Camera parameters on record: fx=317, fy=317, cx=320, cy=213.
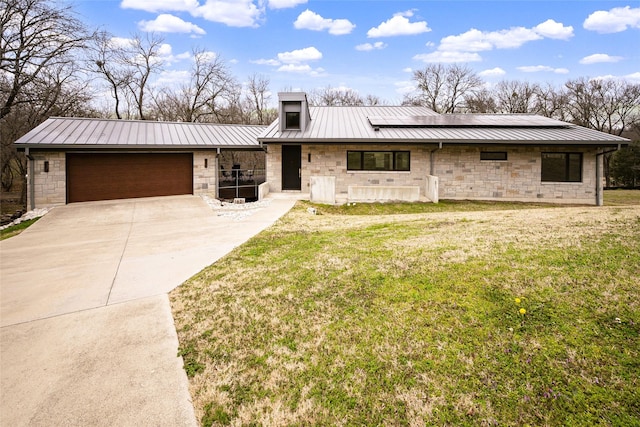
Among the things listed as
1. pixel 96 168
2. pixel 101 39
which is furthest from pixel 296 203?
pixel 101 39

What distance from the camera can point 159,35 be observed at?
28656 mm

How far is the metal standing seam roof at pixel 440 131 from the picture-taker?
45.1 ft

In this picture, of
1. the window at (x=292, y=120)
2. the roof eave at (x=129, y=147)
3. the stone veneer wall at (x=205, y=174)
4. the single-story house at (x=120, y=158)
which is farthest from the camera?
the window at (x=292, y=120)

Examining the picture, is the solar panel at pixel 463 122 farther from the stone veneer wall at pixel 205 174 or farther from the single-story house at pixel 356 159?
the stone veneer wall at pixel 205 174

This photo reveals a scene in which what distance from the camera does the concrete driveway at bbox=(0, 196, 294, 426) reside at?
2.40m

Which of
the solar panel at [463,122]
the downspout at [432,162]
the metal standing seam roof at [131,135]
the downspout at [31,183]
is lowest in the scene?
the downspout at [31,183]

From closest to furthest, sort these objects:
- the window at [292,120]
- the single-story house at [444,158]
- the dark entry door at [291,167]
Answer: the single-story house at [444,158] < the dark entry door at [291,167] < the window at [292,120]

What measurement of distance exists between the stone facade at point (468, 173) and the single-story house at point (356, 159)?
1.8 inches

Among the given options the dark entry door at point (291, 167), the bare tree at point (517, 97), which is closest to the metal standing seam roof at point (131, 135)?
the dark entry door at point (291, 167)

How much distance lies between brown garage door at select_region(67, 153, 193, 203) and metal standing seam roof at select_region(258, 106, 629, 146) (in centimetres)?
431

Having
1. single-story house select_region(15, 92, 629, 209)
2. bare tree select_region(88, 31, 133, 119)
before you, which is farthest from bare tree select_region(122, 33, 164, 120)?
single-story house select_region(15, 92, 629, 209)

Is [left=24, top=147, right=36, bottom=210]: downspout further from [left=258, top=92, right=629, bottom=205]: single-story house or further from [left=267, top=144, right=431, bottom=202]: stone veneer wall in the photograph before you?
[left=267, top=144, right=431, bottom=202]: stone veneer wall

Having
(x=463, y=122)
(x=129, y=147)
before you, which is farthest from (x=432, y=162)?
(x=129, y=147)

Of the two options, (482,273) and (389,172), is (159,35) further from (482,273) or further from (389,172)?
(482,273)
